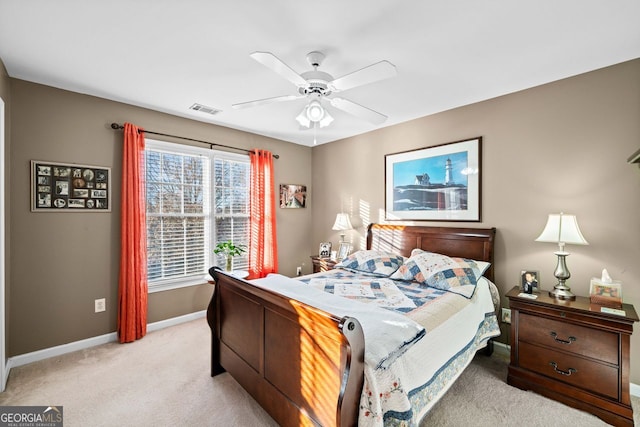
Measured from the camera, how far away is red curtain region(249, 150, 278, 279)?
423 cm

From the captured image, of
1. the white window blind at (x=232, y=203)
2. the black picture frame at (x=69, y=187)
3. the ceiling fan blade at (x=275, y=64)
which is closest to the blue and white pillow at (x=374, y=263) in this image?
the white window blind at (x=232, y=203)

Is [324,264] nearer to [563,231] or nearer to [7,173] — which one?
[563,231]

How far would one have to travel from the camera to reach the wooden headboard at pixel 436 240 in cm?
295

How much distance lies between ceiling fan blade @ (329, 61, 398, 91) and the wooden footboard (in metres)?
1.44

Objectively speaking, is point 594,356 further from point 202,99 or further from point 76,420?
point 202,99

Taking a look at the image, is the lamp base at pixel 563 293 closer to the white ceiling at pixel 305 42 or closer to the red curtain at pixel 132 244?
the white ceiling at pixel 305 42

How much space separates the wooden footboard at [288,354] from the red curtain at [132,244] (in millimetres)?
1268

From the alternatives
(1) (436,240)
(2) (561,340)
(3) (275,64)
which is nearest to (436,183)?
(1) (436,240)

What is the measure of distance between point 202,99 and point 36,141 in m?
1.54

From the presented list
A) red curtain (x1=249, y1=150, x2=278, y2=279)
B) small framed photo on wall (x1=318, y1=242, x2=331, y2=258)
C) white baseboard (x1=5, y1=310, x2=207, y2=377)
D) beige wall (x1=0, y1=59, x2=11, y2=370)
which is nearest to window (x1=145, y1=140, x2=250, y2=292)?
red curtain (x1=249, y1=150, x2=278, y2=279)

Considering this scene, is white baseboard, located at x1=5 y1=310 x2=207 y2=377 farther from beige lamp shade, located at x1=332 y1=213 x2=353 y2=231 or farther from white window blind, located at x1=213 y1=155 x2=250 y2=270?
beige lamp shade, located at x1=332 y1=213 x2=353 y2=231

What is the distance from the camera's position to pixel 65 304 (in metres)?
2.84

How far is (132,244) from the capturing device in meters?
3.12

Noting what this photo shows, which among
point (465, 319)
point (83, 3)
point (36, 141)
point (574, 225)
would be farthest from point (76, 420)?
point (574, 225)
